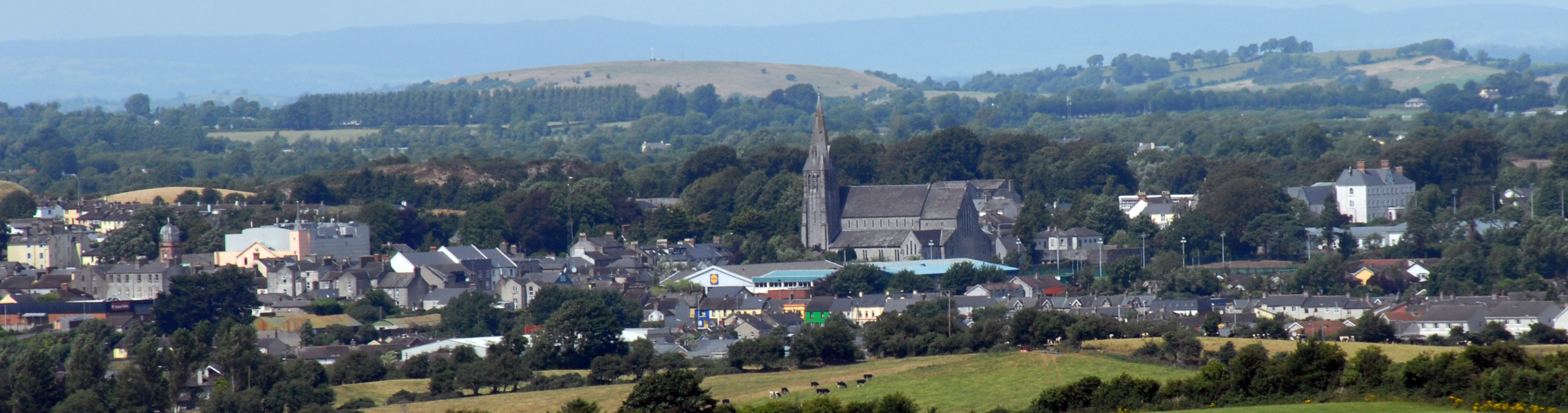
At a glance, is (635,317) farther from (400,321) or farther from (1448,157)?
(1448,157)

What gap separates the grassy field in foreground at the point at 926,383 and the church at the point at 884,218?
3132cm

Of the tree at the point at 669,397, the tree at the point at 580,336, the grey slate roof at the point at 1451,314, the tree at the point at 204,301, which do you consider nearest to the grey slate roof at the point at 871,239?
the tree at the point at 204,301

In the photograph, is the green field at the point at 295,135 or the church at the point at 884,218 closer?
the church at the point at 884,218

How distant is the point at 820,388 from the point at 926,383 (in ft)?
6.86

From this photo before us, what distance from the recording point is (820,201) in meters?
78.5

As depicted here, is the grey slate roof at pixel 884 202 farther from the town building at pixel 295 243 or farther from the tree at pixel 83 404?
the tree at pixel 83 404

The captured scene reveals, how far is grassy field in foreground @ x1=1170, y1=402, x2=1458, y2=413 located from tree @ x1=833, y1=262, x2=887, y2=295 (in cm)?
3709

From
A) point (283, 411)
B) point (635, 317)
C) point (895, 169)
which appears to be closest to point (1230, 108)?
point (895, 169)

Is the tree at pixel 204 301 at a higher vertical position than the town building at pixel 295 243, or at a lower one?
lower

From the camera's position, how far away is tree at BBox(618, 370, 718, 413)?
1054 inches

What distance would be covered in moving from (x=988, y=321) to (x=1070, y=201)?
4041 cm

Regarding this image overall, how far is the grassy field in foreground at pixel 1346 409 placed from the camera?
25.8 metres

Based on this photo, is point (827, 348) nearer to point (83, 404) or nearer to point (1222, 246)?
point (83, 404)

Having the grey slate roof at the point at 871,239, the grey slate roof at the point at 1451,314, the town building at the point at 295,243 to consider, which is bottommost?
the grey slate roof at the point at 1451,314
